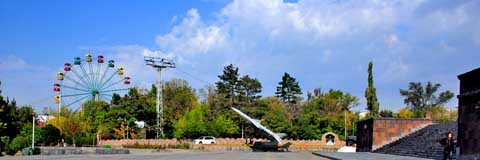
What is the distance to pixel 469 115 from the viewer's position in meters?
22.7

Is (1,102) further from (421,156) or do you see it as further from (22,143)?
(421,156)

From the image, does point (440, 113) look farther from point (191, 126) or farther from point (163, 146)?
point (163, 146)

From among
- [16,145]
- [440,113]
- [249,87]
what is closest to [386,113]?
[440,113]

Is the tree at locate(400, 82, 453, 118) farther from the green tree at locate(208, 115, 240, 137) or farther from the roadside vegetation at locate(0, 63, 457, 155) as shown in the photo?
the green tree at locate(208, 115, 240, 137)

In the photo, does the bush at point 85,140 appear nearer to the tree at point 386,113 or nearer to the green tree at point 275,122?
the green tree at point 275,122

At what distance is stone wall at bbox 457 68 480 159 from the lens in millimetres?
21708

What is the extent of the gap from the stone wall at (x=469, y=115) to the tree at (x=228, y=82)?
54140 millimetres

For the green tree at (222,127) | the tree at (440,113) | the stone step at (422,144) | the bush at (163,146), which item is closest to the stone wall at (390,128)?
the stone step at (422,144)

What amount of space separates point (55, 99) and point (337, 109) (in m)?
38.6

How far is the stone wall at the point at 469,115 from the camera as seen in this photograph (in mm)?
21708

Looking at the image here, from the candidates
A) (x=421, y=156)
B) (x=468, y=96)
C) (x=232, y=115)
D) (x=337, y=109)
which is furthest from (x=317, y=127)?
(x=468, y=96)

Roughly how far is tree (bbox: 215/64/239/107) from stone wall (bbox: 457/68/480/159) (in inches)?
2131

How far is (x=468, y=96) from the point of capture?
22.8 m

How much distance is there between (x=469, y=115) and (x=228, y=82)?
56824 millimetres
